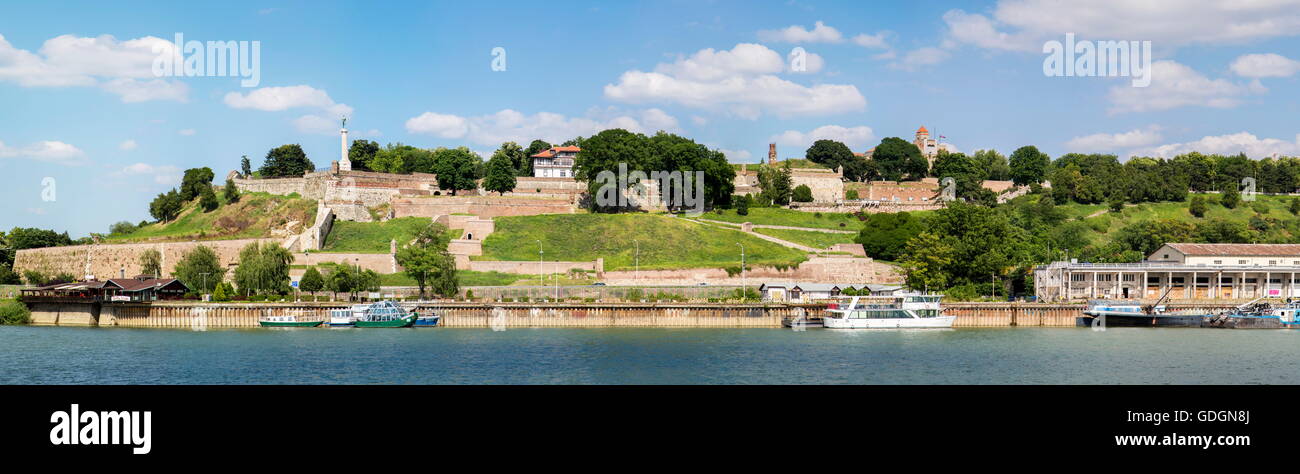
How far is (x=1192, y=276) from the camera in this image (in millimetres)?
73500

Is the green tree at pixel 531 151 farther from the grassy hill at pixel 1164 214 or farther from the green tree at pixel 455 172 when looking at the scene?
the grassy hill at pixel 1164 214

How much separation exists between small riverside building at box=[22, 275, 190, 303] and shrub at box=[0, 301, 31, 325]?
0.91 meters

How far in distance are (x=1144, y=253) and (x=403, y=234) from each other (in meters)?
62.7

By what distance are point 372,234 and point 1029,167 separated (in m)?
81.7

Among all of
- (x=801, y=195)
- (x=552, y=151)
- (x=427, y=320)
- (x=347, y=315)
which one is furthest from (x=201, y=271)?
(x=801, y=195)

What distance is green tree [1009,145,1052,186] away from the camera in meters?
126

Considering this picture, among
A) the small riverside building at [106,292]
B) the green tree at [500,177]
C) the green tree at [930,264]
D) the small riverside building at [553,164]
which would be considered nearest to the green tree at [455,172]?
the green tree at [500,177]

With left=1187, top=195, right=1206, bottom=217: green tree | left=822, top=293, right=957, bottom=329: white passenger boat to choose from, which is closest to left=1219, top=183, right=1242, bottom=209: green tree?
left=1187, top=195, right=1206, bottom=217: green tree

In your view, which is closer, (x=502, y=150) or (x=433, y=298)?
(x=433, y=298)

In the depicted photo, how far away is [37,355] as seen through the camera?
145 ft

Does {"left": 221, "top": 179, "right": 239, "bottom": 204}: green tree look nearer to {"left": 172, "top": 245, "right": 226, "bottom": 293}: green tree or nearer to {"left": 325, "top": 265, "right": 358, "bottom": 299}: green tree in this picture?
{"left": 172, "top": 245, "right": 226, "bottom": 293}: green tree

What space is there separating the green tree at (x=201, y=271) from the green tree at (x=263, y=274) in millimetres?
2055
